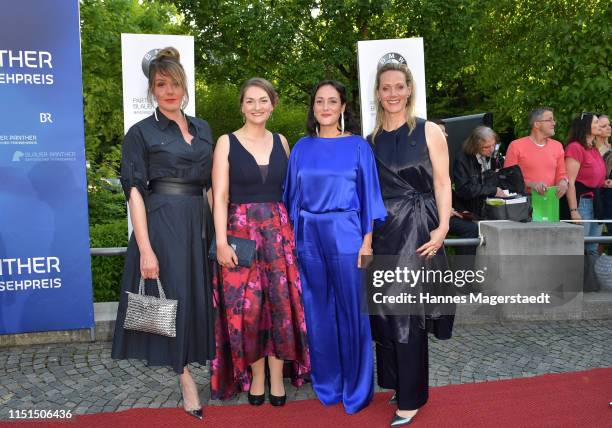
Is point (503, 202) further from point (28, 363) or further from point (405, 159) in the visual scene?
point (28, 363)

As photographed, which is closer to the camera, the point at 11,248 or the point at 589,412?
the point at 589,412

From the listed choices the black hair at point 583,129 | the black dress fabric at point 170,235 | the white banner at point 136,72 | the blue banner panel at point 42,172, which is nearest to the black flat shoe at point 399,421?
the black dress fabric at point 170,235

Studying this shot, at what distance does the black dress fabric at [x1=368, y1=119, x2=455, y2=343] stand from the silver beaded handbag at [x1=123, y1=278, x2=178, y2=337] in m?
1.24

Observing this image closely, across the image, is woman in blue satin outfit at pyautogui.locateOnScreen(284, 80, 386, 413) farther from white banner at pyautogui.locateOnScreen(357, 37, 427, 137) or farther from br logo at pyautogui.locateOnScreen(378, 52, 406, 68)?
br logo at pyautogui.locateOnScreen(378, 52, 406, 68)

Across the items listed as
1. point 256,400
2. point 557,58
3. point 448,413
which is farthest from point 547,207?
point 256,400

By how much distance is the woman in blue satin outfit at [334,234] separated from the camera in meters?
3.48

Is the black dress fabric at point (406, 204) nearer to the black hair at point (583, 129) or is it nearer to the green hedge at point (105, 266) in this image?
the green hedge at point (105, 266)

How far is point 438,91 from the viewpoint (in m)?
20.9

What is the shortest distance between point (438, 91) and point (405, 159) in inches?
724

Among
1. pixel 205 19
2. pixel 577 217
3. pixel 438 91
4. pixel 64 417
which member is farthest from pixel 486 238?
pixel 438 91

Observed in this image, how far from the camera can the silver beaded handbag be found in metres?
3.40

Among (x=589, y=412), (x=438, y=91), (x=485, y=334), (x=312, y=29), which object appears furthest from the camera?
(x=438, y=91)

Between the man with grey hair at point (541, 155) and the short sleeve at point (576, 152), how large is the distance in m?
0.07

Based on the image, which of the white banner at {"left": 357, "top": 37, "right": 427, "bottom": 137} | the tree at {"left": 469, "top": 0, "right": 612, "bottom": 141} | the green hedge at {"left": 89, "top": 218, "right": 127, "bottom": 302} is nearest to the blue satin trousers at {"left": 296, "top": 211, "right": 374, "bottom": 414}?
the green hedge at {"left": 89, "top": 218, "right": 127, "bottom": 302}
